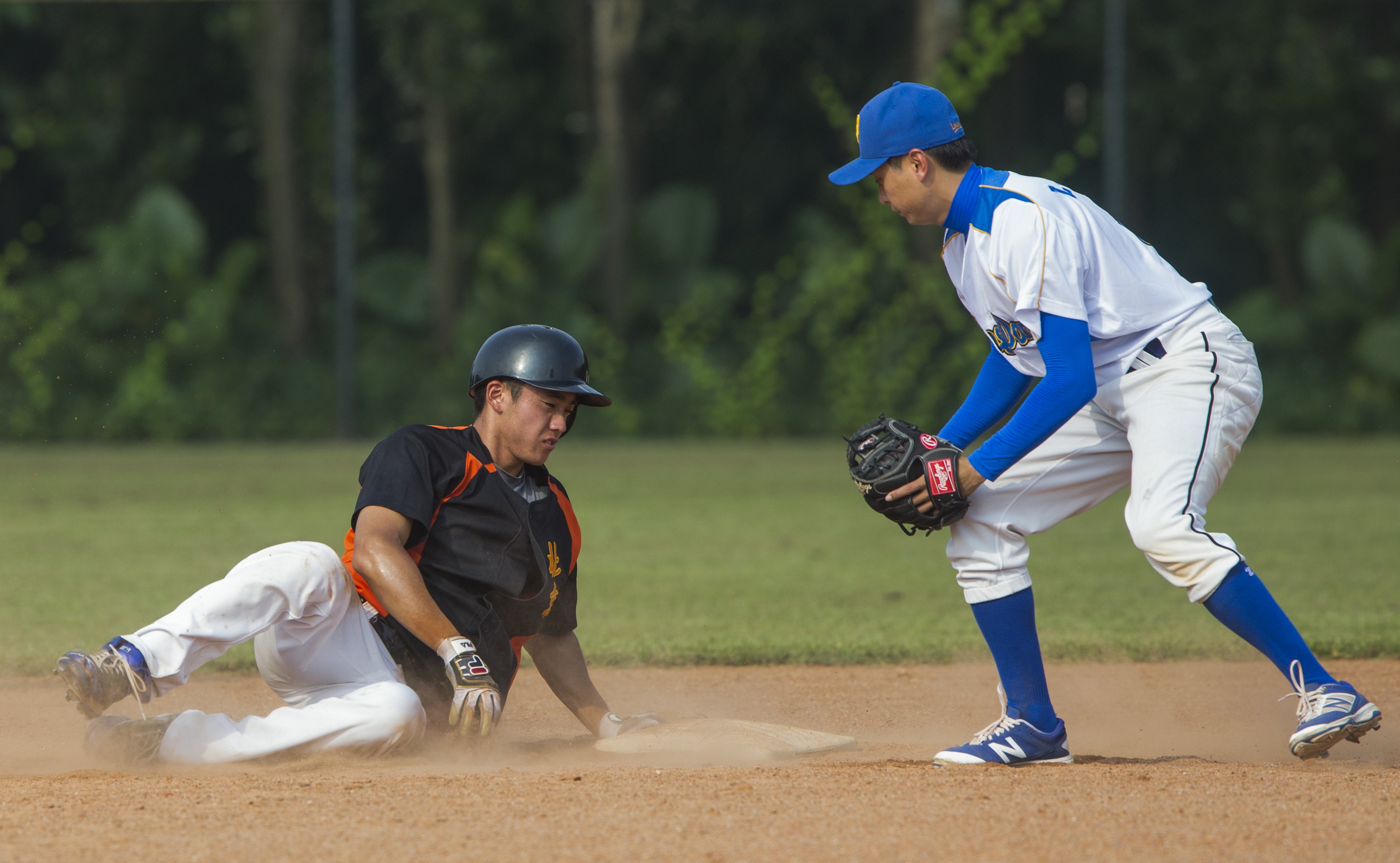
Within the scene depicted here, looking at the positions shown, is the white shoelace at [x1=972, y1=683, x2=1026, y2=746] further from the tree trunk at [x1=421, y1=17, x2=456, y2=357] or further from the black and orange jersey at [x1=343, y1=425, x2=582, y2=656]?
the tree trunk at [x1=421, y1=17, x2=456, y2=357]

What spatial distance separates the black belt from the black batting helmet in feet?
4.79

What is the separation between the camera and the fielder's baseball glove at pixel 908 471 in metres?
4.06

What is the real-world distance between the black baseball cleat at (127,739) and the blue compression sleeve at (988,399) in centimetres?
237

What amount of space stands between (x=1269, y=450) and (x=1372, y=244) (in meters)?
8.10

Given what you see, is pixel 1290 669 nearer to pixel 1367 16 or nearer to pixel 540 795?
pixel 540 795

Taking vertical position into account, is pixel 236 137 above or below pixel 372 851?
above

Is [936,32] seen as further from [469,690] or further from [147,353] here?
[469,690]

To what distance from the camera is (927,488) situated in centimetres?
407

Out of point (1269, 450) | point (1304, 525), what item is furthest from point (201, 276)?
point (1304, 525)

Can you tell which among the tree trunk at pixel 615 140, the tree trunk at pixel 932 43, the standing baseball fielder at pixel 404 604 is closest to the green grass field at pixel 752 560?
the standing baseball fielder at pixel 404 604

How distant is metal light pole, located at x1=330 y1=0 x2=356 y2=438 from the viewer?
20047 millimetres

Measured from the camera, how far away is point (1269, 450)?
18.6 meters

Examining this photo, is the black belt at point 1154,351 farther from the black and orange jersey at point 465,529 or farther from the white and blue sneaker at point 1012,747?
the black and orange jersey at point 465,529

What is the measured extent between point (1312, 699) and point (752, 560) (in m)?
5.77
